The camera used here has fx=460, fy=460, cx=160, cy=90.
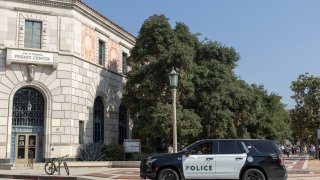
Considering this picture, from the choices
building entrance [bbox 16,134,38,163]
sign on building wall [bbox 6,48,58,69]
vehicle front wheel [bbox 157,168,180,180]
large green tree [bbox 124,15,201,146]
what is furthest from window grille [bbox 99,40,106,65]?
vehicle front wheel [bbox 157,168,180,180]

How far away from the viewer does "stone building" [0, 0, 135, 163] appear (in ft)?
99.8

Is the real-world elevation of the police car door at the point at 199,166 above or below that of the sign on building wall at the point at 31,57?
below

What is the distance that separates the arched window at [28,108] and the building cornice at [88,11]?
6.07 meters

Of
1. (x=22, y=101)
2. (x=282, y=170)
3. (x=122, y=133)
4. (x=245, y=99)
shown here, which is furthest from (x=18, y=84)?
(x=282, y=170)

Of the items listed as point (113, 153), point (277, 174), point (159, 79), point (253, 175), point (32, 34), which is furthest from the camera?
point (113, 153)

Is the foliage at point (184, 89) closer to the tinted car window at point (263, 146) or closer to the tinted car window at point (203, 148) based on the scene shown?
the tinted car window at point (203, 148)

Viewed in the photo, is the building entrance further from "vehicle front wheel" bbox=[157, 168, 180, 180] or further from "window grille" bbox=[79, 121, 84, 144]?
"vehicle front wheel" bbox=[157, 168, 180, 180]

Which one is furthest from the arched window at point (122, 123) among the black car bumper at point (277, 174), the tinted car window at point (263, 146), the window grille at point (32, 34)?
the black car bumper at point (277, 174)

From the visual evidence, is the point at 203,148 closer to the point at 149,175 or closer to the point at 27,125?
the point at 149,175

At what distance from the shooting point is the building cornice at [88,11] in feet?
104

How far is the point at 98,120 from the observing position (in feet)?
119

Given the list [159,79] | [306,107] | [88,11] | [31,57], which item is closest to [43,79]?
[31,57]

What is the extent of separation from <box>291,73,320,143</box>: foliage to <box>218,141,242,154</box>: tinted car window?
33.0 meters

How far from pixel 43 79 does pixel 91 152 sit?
20.0ft
